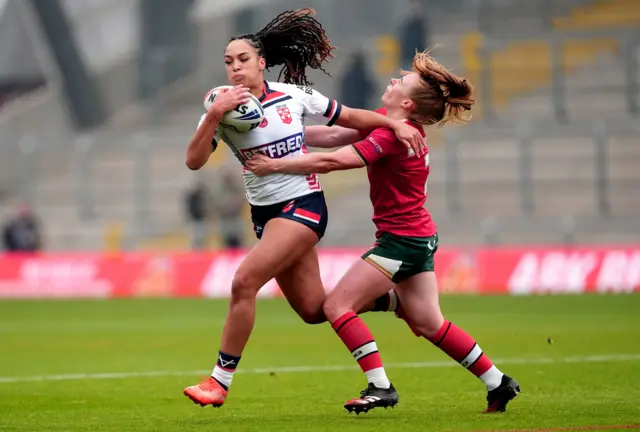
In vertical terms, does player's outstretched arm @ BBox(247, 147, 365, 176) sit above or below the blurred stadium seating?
above

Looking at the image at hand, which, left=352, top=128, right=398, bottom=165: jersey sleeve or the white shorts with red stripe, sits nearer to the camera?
left=352, top=128, right=398, bottom=165: jersey sleeve

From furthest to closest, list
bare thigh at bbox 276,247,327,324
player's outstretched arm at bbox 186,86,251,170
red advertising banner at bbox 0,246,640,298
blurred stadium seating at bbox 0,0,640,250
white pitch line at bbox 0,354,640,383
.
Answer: blurred stadium seating at bbox 0,0,640,250
red advertising banner at bbox 0,246,640,298
white pitch line at bbox 0,354,640,383
bare thigh at bbox 276,247,327,324
player's outstretched arm at bbox 186,86,251,170

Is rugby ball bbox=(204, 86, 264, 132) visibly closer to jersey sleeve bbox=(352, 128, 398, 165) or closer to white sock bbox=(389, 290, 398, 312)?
jersey sleeve bbox=(352, 128, 398, 165)

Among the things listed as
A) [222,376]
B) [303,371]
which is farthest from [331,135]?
[303,371]

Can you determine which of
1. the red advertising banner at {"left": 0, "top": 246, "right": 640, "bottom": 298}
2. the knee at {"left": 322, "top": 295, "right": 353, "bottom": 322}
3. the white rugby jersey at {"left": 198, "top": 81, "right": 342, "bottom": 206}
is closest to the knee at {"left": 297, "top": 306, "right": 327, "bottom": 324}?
the knee at {"left": 322, "top": 295, "right": 353, "bottom": 322}

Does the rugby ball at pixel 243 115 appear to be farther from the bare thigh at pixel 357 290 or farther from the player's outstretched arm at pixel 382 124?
the bare thigh at pixel 357 290

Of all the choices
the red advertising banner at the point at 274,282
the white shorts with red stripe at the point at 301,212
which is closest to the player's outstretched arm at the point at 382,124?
the white shorts with red stripe at the point at 301,212

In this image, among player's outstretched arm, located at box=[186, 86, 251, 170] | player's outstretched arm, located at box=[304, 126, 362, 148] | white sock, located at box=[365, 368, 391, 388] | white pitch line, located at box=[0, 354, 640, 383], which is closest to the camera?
player's outstretched arm, located at box=[186, 86, 251, 170]

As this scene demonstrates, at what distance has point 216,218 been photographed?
2572cm

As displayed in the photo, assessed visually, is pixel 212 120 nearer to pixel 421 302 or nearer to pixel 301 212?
pixel 301 212

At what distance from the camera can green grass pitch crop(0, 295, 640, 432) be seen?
8156 mm

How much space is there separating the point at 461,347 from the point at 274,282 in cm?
1482

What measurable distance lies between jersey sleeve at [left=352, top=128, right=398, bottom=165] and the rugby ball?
2.11 feet

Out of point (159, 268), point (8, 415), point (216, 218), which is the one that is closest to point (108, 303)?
point (159, 268)
